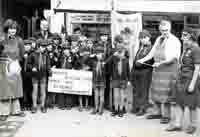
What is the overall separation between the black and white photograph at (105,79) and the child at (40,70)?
0.02 metres

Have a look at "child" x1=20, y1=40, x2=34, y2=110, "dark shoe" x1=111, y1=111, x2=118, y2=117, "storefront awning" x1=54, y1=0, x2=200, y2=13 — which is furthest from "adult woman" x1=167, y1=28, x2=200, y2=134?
"child" x1=20, y1=40, x2=34, y2=110

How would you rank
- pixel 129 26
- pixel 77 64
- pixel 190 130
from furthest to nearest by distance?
pixel 129 26, pixel 77 64, pixel 190 130

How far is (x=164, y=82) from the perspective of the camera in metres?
7.09

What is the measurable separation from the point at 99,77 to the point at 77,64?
594 millimetres

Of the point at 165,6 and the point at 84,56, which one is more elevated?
the point at 165,6

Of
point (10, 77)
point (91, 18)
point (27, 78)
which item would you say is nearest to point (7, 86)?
point (10, 77)

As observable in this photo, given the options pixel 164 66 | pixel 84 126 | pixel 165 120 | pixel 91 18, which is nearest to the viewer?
pixel 84 126

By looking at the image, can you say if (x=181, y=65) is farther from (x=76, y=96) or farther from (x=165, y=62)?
(x=76, y=96)

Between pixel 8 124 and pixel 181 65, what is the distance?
329 cm

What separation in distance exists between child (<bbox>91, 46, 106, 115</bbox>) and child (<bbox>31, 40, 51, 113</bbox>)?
3.27ft

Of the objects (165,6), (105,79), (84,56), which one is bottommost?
(105,79)

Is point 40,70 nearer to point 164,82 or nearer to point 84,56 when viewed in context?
point 84,56

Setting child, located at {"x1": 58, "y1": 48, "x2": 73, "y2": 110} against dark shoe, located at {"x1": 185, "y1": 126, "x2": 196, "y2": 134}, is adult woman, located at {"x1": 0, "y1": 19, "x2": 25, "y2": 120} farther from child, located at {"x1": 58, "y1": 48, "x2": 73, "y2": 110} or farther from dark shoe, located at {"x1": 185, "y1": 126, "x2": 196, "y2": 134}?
dark shoe, located at {"x1": 185, "y1": 126, "x2": 196, "y2": 134}

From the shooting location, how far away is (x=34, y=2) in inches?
624
